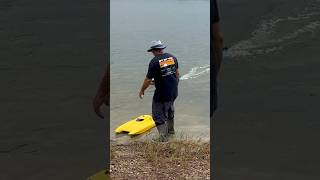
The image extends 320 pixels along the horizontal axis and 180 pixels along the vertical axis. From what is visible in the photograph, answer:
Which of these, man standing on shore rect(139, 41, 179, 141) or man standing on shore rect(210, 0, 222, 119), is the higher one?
man standing on shore rect(210, 0, 222, 119)

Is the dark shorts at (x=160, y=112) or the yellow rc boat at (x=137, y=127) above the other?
the dark shorts at (x=160, y=112)

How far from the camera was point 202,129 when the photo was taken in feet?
23.4

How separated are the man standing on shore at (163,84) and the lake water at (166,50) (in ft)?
1.63

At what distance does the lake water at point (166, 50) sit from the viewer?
8.73m

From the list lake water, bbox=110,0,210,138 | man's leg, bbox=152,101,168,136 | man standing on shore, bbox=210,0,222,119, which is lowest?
lake water, bbox=110,0,210,138

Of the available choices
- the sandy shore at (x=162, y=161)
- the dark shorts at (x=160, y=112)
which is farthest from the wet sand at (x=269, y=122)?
the dark shorts at (x=160, y=112)

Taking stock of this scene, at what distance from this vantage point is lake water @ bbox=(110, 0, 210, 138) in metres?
8.73

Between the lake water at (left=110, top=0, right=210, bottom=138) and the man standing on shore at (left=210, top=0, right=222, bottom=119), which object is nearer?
the man standing on shore at (left=210, top=0, right=222, bottom=119)

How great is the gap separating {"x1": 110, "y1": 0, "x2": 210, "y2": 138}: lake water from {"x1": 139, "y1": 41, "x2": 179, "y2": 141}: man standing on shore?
1.63 feet

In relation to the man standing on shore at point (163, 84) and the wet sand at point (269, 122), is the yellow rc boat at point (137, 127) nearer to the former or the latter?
the man standing on shore at point (163, 84)

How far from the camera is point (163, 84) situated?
20.6 feet

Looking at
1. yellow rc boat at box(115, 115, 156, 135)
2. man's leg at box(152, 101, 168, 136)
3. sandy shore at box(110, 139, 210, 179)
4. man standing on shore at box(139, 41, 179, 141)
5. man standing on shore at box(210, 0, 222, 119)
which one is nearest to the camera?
man standing on shore at box(210, 0, 222, 119)

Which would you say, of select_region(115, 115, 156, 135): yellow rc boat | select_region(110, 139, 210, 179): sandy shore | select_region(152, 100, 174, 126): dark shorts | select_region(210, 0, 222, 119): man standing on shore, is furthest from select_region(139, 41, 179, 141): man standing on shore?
select_region(210, 0, 222, 119): man standing on shore

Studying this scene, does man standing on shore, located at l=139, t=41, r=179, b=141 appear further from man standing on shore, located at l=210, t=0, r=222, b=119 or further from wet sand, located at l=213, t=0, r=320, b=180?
man standing on shore, located at l=210, t=0, r=222, b=119
